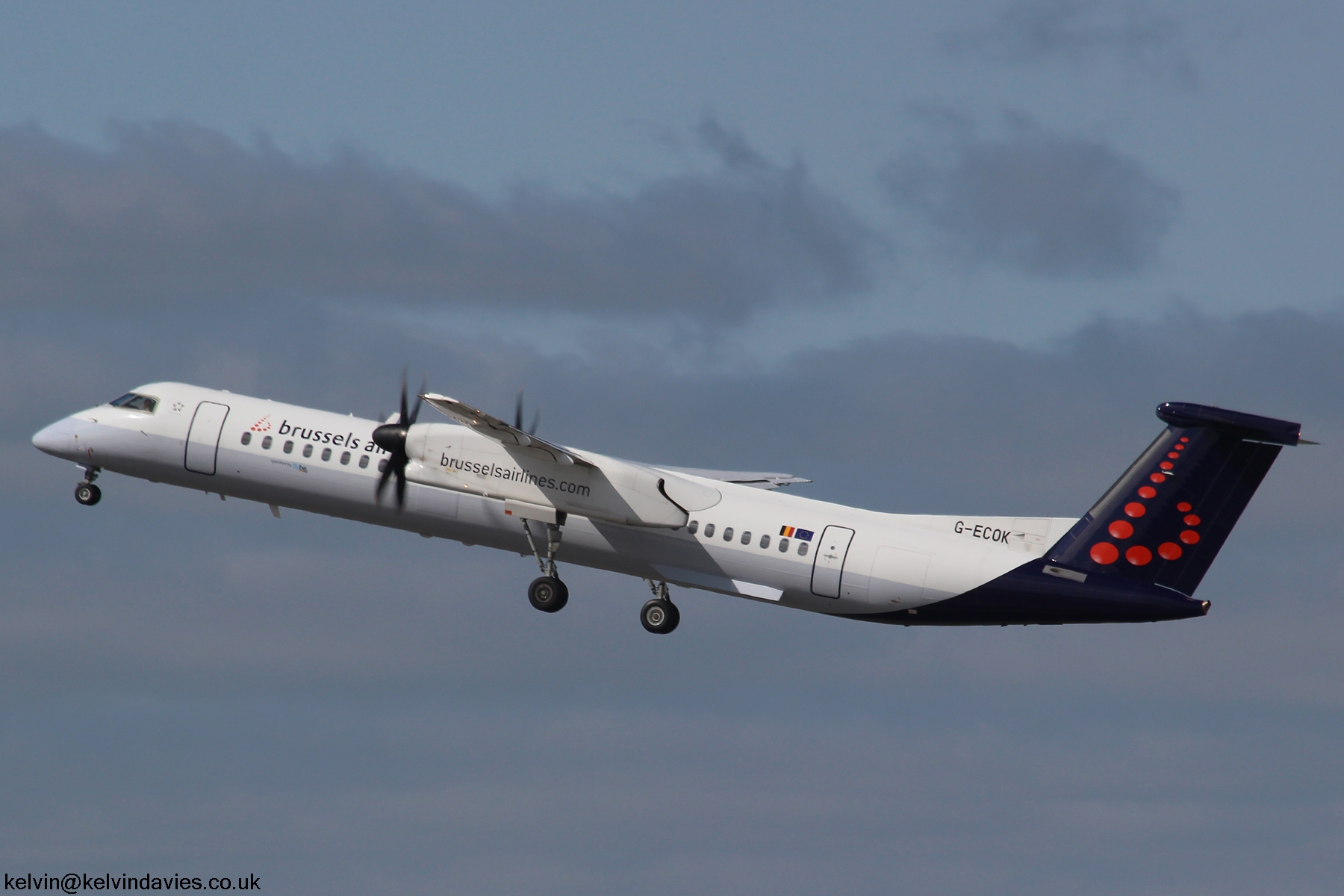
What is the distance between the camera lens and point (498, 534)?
1737 inches

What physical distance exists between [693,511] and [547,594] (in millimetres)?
4387

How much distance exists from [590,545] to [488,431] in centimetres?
368

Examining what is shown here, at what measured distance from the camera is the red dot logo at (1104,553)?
130 feet

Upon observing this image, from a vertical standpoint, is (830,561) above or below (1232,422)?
below

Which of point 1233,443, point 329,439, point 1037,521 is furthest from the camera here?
point 329,439

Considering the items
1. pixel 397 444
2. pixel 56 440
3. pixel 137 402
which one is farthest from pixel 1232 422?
pixel 56 440

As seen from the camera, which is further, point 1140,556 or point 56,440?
point 56,440

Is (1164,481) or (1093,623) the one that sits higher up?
(1164,481)

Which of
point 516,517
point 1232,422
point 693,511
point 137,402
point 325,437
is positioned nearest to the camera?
Result: point 1232,422

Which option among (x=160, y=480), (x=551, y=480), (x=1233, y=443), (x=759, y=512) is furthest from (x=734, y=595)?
(x=160, y=480)

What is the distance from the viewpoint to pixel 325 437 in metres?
44.5

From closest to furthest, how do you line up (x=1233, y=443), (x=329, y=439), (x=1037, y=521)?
(x=1233, y=443) → (x=1037, y=521) → (x=329, y=439)

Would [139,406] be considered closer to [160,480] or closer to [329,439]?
[160,480]

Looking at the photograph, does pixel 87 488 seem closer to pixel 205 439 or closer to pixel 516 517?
pixel 205 439
